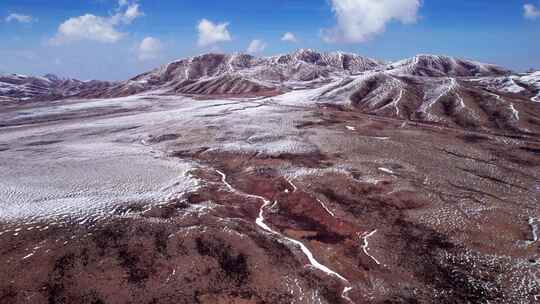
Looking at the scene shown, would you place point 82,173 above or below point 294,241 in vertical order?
above

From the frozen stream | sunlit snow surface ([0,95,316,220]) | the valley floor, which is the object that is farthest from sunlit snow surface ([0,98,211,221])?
the frozen stream

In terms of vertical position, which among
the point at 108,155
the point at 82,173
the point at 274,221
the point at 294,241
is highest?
the point at 108,155

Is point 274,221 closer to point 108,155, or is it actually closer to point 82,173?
point 82,173

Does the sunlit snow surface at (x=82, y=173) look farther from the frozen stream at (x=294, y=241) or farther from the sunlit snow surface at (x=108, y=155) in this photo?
the frozen stream at (x=294, y=241)

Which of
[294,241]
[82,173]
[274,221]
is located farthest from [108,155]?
[294,241]

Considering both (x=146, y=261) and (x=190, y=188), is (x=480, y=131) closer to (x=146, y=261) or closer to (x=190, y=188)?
(x=190, y=188)

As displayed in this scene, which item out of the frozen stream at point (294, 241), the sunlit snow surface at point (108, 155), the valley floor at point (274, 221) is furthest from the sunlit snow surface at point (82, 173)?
the frozen stream at point (294, 241)

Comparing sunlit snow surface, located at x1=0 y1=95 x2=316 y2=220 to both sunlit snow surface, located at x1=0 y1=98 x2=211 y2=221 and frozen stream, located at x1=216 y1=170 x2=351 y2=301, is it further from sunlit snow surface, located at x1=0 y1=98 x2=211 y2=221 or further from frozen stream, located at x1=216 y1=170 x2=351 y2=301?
frozen stream, located at x1=216 y1=170 x2=351 y2=301

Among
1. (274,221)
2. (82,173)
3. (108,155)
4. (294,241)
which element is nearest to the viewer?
(294,241)

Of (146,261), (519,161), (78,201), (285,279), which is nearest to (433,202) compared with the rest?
(285,279)

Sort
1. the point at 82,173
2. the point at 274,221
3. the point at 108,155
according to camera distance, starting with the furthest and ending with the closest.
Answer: the point at 108,155 < the point at 82,173 < the point at 274,221
